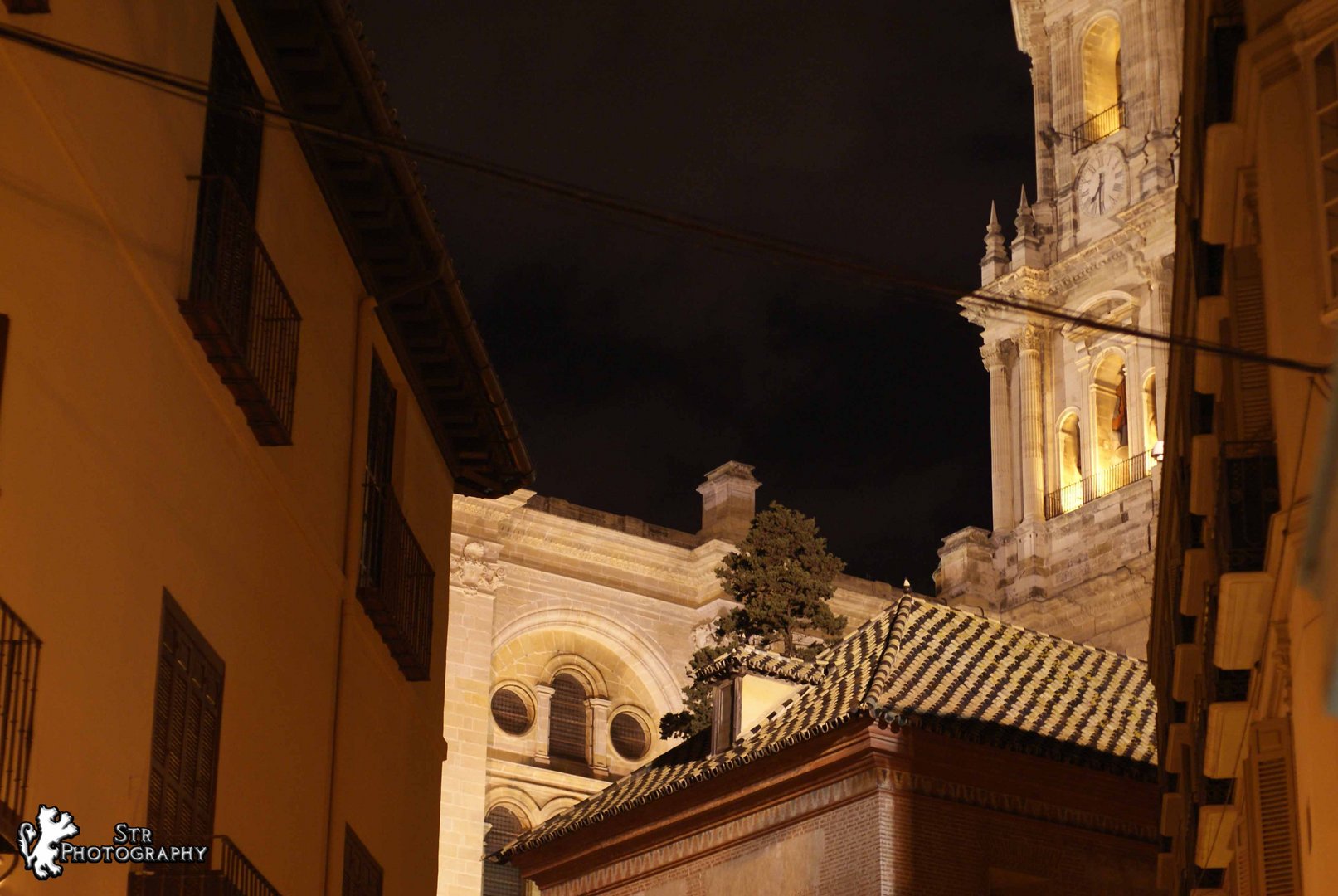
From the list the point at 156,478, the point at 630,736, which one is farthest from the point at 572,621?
the point at 156,478

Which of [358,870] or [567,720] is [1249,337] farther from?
[567,720]

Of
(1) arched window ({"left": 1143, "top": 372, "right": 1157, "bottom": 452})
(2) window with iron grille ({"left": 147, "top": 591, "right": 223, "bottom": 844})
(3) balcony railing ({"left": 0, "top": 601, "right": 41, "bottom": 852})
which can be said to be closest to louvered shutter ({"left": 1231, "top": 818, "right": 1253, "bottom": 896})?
(2) window with iron grille ({"left": 147, "top": 591, "right": 223, "bottom": 844})

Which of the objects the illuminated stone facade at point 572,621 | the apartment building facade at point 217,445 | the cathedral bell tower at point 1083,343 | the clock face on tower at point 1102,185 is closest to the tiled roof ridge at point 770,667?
the apartment building facade at point 217,445

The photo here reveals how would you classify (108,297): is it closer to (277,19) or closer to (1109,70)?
(277,19)

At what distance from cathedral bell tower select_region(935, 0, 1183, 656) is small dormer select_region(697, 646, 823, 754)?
23.6 metres

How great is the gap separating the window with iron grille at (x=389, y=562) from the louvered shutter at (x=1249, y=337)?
5.94 metres

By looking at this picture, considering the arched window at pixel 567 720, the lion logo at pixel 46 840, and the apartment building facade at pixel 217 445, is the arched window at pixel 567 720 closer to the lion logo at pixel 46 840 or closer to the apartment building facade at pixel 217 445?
the apartment building facade at pixel 217 445

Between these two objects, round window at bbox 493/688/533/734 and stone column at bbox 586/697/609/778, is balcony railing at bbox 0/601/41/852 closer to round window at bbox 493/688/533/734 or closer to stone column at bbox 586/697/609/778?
round window at bbox 493/688/533/734

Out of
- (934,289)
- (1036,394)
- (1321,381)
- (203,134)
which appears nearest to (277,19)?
(203,134)

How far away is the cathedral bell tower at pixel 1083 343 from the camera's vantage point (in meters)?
48.1

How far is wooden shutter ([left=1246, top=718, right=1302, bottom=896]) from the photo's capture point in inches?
488

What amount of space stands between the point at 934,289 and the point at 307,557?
5958 millimetres

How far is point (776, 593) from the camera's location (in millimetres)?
38656

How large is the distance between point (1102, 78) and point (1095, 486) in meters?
11.1
